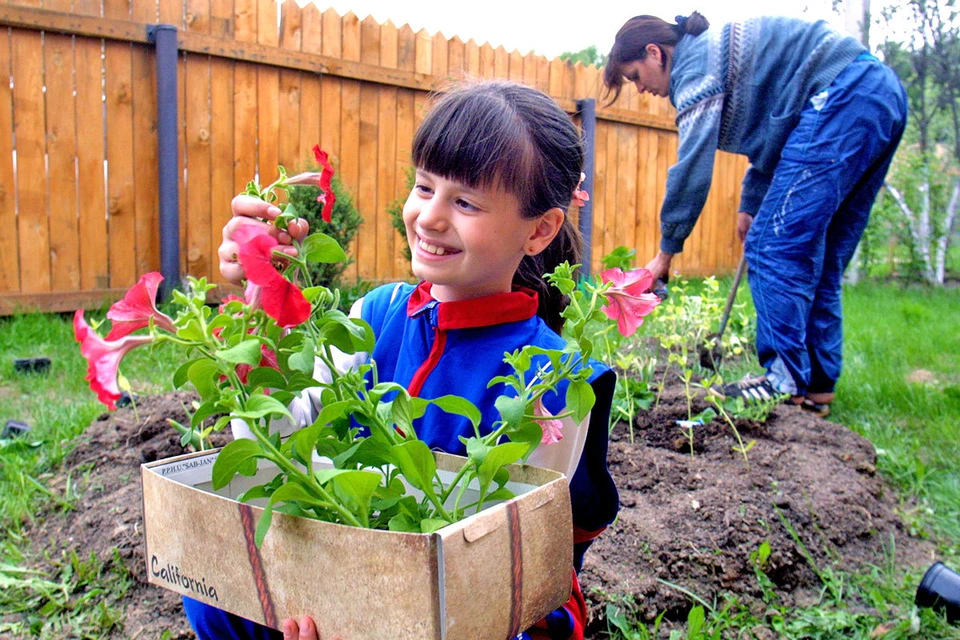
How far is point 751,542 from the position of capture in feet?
6.71

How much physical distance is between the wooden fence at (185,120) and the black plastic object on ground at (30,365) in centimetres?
109

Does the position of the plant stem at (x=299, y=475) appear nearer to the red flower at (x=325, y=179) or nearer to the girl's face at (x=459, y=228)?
the red flower at (x=325, y=179)

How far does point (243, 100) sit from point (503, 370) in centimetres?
445

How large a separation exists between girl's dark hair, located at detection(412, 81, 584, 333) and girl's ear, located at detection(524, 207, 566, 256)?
0.02 m

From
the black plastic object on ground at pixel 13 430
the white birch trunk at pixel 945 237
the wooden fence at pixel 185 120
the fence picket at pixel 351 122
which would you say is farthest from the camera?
the white birch trunk at pixel 945 237

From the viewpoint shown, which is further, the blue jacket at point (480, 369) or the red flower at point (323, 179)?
the blue jacket at point (480, 369)

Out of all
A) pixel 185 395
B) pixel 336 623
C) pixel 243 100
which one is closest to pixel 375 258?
pixel 243 100

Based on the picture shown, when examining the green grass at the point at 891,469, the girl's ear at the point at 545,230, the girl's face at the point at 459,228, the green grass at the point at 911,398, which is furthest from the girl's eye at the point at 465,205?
the green grass at the point at 911,398

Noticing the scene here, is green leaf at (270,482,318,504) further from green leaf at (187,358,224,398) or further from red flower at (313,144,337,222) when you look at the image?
red flower at (313,144,337,222)

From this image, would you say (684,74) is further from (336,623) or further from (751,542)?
(336,623)

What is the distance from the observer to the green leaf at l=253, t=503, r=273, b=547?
80cm

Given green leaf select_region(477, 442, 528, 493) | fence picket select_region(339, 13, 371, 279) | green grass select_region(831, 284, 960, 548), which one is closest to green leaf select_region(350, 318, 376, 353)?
green leaf select_region(477, 442, 528, 493)

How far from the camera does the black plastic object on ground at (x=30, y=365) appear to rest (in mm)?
3537

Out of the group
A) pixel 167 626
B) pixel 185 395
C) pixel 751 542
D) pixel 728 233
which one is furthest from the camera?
pixel 728 233
